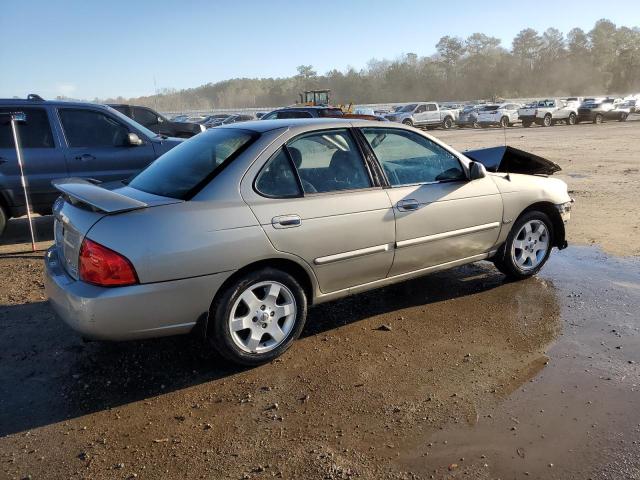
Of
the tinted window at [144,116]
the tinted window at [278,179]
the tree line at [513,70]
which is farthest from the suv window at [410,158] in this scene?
the tree line at [513,70]

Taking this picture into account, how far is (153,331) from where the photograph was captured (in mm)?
3188

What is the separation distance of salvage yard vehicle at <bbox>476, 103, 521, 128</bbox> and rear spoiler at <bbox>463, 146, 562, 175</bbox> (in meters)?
31.6

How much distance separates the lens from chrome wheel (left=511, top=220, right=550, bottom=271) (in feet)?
16.5

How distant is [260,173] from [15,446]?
211 cm

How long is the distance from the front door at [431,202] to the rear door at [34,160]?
4665 millimetres

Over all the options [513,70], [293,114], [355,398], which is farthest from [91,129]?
[513,70]

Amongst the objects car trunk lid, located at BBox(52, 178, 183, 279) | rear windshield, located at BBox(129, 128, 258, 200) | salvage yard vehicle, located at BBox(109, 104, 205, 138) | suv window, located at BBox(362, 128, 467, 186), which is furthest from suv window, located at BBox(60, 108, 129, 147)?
salvage yard vehicle, located at BBox(109, 104, 205, 138)

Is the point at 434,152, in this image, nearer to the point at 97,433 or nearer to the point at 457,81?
the point at 97,433

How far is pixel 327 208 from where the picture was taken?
3.69 metres

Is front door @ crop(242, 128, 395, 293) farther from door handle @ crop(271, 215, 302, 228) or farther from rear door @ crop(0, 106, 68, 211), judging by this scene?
rear door @ crop(0, 106, 68, 211)

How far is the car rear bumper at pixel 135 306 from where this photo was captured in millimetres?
3037

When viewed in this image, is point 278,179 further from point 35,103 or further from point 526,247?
point 35,103

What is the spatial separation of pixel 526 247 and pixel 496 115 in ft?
110

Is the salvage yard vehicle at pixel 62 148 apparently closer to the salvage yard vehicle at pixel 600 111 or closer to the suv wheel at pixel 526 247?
the suv wheel at pixel 526 247
